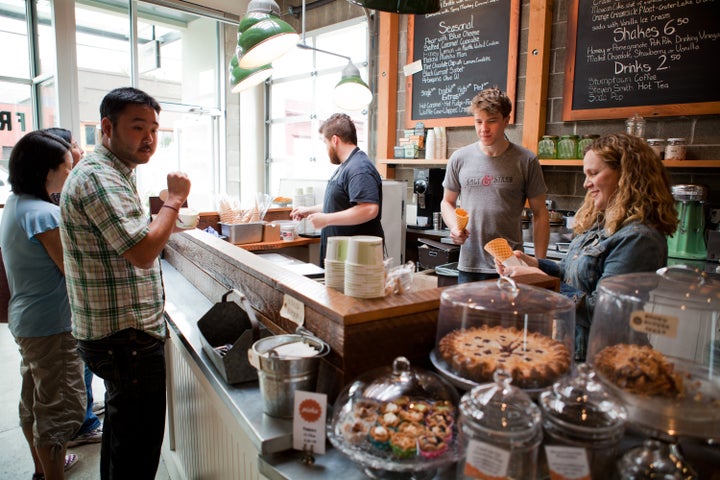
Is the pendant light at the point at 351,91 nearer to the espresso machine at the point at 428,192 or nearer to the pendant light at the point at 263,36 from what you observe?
the espresso machine at the point at 428,192

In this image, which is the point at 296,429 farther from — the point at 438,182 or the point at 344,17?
the point at 344,17

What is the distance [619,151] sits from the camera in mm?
1745

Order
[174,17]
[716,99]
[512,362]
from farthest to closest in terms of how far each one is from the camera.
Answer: [174,17] < [716,99] < [512,362]

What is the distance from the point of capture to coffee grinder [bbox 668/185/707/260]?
3.10m

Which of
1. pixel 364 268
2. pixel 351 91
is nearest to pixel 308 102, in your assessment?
pixel 351 91

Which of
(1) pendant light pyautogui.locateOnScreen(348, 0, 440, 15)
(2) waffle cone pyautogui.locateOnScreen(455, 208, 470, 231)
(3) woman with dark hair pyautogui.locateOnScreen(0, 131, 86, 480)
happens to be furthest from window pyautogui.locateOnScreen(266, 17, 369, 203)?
(3) woman with dark hair pyautogui.locateOnScreen(0, 131, 86, 480)

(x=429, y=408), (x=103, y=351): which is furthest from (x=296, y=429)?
(x=103, y=351)

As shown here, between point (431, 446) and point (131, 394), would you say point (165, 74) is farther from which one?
point (431, 446)

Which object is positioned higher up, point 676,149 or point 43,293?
point 676,149

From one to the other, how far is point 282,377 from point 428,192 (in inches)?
142

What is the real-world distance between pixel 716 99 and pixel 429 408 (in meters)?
3.48

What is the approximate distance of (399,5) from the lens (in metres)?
1.93

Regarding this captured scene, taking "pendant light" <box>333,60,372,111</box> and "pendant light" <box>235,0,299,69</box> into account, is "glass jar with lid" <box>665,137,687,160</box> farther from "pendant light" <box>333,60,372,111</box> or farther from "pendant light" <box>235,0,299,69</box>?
"pendant light" <box>235,0,299,69</box>

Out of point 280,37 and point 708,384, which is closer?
point 708,384
